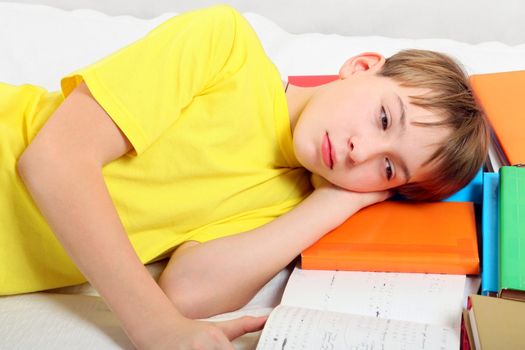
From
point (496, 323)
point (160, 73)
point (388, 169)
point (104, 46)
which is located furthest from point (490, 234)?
point (104, 46)

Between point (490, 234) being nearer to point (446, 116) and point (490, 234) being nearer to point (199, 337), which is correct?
point (446, 116)

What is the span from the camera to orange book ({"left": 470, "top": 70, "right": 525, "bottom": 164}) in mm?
1210

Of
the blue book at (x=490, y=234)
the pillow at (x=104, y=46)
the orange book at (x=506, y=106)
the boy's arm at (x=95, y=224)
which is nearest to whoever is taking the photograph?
the boy's arm at (x=95, y=224)

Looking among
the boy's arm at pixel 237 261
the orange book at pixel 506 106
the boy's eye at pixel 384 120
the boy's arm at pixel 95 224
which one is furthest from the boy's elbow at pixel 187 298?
the orange book at pixel 506 106

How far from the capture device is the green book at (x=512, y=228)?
36.7 inches

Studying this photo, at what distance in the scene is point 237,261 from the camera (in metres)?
1.04

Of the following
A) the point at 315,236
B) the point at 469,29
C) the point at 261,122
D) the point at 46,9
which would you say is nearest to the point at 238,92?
the point at 261,122

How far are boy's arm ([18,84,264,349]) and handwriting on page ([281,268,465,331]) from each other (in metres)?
0.11

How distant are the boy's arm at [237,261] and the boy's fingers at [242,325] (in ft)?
0.46

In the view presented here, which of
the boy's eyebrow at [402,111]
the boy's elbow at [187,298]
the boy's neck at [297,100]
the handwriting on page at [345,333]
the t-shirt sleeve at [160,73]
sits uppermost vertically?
the t-shirt sleeve at [160,73]

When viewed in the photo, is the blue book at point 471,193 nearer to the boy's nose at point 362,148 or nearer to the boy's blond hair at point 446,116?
the boy's blond hair at point 446,116

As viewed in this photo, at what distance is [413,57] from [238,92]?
0.29 metres

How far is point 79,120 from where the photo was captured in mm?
929

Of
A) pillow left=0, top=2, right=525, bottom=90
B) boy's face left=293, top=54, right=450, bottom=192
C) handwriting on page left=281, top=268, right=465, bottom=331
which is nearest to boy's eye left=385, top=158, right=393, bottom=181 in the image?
boy's face left=293, top=54, right=450, bottom=192
